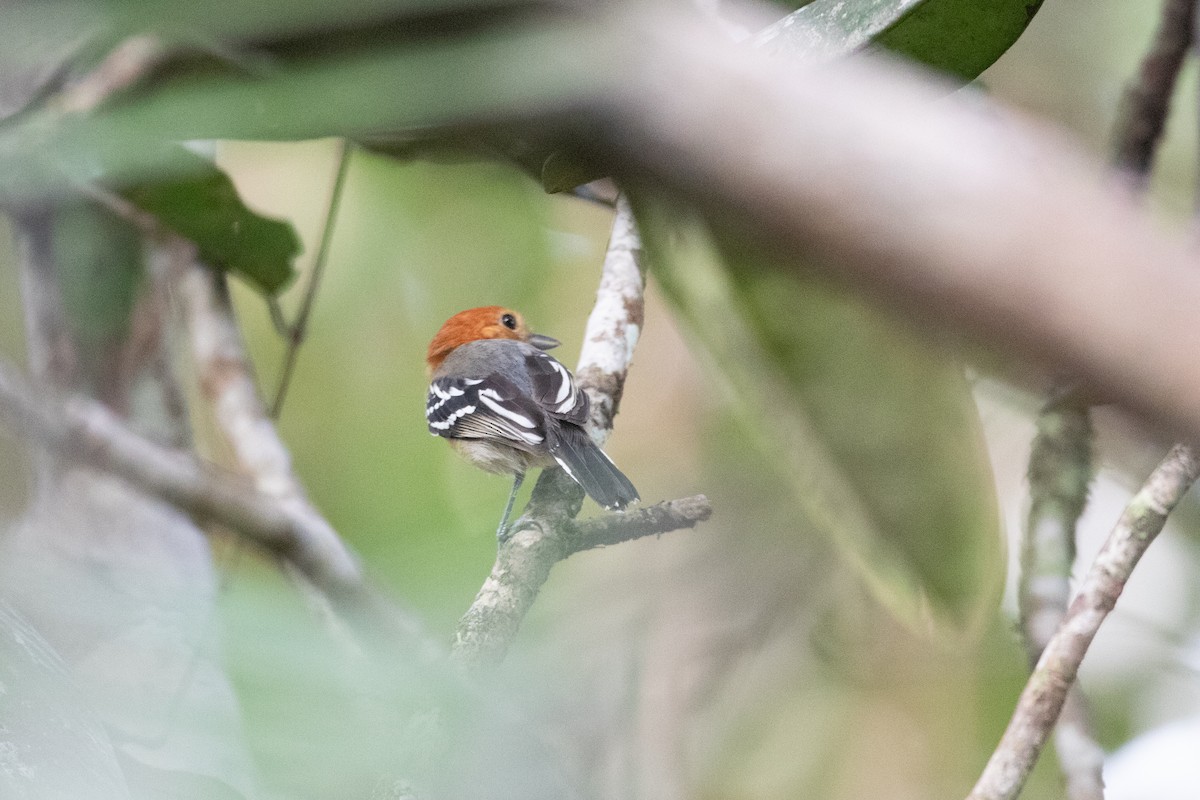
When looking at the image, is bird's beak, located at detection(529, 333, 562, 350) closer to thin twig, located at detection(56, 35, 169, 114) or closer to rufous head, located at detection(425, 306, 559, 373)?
rufous head, located at detection(425, 306, 559, 373)

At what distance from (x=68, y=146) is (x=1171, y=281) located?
1.24ft

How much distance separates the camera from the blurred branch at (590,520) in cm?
72

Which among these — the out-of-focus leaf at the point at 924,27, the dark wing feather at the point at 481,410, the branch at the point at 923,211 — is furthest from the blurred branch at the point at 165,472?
the branch at the point at 923,211

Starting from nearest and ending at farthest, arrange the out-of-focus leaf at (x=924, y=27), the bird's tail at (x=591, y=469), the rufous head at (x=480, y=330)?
the out-of-focus leaf at (x=924, y=27)
the bird's tail at (x=591, y=469)
the rufous head at (x=480, y=330)

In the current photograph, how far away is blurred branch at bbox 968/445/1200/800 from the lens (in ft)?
2.26

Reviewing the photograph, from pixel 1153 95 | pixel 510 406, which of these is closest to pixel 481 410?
pixel 510 406

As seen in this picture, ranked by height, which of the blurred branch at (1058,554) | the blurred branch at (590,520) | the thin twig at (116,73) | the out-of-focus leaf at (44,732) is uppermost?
the out-of-focus leaf at (44,732)

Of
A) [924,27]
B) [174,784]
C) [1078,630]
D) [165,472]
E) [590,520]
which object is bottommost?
[165,472]

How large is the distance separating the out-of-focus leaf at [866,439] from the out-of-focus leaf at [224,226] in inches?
28.1

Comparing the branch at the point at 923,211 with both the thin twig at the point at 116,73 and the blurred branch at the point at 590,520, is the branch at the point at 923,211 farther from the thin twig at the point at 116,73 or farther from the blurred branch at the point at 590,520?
the thin twig at the point at 116,73

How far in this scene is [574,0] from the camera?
Answer: 222 mm

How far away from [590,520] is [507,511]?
0.16 meters

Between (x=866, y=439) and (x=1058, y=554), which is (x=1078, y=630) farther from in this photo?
(x=1058, y=554)

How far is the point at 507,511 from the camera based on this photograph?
3.72 feet
